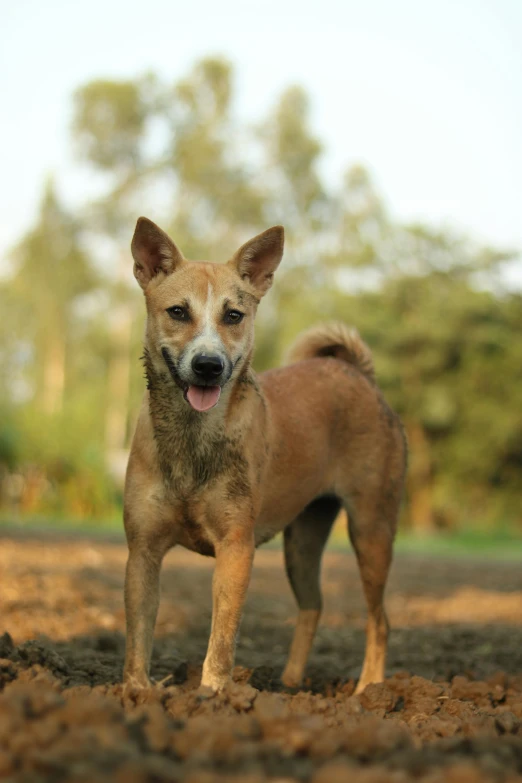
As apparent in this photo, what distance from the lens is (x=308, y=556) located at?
252 inches

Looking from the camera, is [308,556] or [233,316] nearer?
[233,316]

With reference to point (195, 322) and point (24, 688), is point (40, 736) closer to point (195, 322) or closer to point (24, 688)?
point (24, 688)

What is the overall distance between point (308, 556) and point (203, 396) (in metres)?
2.14

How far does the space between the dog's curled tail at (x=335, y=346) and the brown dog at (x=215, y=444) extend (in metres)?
0.90

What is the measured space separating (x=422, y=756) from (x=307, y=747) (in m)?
0.33

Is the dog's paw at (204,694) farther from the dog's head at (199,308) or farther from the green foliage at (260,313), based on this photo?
the green foliage at (260,313)

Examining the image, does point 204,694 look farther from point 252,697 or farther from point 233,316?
point 233,316

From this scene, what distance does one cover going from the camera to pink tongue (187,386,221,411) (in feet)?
15.1

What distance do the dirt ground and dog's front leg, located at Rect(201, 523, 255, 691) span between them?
20 centimetres

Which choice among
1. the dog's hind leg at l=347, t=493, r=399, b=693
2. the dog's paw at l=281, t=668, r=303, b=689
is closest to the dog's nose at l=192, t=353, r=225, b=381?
the dog's hind leg at l=347, t=493, r=399, b=693

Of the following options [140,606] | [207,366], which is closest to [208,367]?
[207,366]

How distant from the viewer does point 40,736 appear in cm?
269

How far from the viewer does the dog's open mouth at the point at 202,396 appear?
459 cm

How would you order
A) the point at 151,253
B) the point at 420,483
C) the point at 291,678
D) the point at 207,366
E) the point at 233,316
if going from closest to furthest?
1. the point at 207,366
2. the point at 233,316
3. the point at 151,253
4. the point at 291,678
5. the point at 420,483
